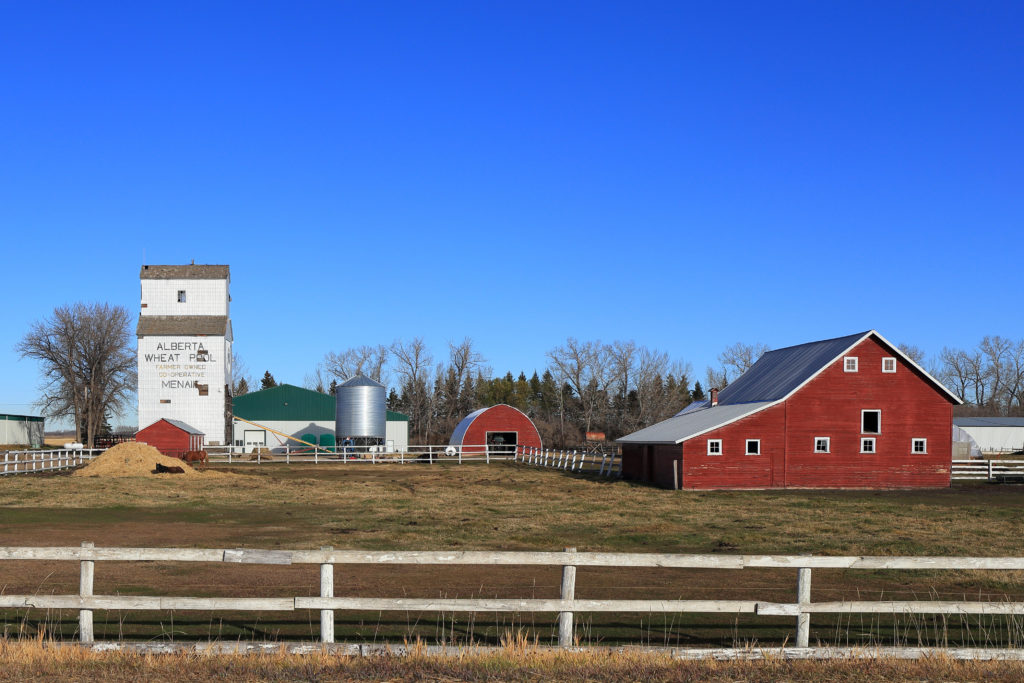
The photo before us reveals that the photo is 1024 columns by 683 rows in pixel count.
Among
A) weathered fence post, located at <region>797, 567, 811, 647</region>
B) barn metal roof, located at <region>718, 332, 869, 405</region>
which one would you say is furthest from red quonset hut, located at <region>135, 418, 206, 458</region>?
weathered fence post, located at <region>797, 567, 811, 647</region>

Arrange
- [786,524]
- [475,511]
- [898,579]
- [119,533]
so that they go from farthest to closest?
[475,511]
[786,524]
[119,533]
[898,579]

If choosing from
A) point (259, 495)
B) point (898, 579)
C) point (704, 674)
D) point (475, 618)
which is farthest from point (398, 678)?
point (259, 495)

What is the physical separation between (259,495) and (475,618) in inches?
1041

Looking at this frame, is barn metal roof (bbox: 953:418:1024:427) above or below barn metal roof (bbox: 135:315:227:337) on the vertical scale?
below

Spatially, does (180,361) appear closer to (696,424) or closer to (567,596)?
(696,424)

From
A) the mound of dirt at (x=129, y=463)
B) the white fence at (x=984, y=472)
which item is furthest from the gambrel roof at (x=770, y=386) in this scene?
the mound of dirt at (x=129, y=463)

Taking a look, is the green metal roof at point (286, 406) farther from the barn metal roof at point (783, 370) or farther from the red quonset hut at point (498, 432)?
the barn metal roof at point (783, 370)

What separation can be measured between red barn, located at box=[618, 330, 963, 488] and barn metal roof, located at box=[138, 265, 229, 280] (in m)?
46.3

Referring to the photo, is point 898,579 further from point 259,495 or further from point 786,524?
point 259,495

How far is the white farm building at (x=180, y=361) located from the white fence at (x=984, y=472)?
55.1m

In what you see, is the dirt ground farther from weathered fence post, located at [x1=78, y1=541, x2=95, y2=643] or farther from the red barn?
the red barn

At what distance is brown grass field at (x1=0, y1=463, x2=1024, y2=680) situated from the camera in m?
13.0

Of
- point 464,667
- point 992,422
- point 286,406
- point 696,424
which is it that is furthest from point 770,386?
point 992,422

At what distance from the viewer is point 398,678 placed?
32.3 feet
